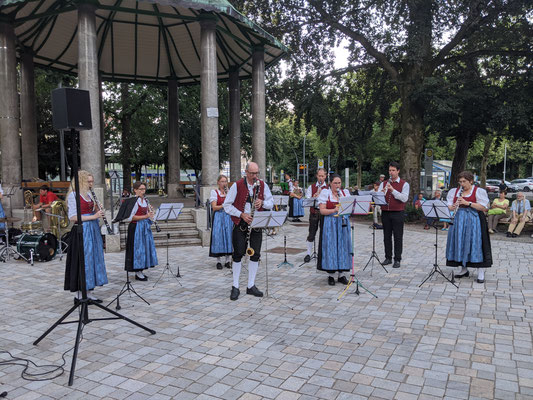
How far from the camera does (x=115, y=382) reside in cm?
414

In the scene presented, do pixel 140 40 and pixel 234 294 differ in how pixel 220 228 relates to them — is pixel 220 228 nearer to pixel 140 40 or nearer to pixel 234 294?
pixel 234 294

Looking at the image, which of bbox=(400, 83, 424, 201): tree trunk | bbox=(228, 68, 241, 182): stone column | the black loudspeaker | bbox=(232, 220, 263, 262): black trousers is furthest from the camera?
bbox=(228, 68, 241, 182): stone column

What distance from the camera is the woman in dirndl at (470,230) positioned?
7.73 metres

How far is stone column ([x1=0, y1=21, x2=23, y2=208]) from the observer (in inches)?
560

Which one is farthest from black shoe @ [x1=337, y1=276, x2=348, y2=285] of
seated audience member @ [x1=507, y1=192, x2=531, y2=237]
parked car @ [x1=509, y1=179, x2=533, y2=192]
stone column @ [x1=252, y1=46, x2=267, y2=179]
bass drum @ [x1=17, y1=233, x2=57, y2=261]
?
parked car @ [x1=509, y1=179, x2=533, y2=192]

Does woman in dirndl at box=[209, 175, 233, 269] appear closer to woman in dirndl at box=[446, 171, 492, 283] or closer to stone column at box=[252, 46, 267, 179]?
woman in dirndl at box=[446, 171, 492, 283]

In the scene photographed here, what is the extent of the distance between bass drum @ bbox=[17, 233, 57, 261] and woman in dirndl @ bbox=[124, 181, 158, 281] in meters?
3.70

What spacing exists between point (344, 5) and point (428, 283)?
1434 centimetres

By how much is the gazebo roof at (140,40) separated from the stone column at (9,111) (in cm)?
78

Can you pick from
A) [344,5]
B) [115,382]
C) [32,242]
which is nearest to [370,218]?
[344,5]

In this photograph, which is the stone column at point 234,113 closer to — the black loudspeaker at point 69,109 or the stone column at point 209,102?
the stone column at point 209,102

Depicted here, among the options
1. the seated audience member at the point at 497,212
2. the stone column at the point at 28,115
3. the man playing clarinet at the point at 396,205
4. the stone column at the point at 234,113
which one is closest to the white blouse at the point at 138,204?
the man playing clarinet at the point at 396,205

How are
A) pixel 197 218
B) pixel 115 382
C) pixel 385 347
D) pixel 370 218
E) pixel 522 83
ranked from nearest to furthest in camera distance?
pixel 115 382 → pixel 385 347 → pixel 197 218 → pixel 522 83 → pixel 370 218

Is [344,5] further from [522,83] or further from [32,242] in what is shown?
[32,242]
